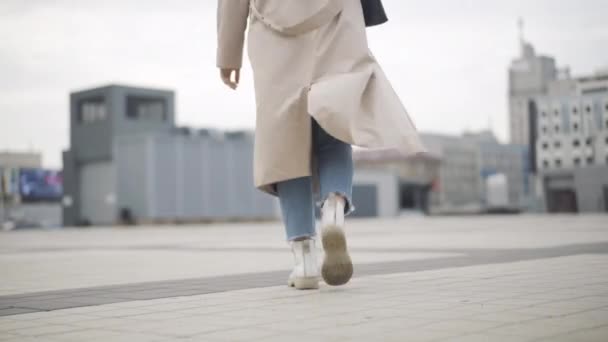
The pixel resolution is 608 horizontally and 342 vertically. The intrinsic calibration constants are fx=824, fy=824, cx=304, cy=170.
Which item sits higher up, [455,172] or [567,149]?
[455,172]

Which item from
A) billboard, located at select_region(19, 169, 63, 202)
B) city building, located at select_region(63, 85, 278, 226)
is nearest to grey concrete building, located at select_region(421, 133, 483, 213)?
billboard, located at select_region(19, 169, 63, 202)

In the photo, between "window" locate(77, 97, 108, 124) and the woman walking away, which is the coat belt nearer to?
the woman walking away

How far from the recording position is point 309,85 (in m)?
4.36

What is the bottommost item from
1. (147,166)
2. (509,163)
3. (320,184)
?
(320,184)

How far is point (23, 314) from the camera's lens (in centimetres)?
391

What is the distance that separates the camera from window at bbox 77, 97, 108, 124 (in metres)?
60.8

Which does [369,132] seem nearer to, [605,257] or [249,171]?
[605,257]

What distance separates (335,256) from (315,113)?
729 mm

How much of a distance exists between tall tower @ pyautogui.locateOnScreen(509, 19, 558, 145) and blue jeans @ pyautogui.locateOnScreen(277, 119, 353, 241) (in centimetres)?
6760

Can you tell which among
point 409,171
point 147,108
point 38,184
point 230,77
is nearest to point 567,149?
point 147,108

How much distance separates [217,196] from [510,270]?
5374 cm

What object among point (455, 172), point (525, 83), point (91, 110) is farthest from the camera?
point (455, 172)

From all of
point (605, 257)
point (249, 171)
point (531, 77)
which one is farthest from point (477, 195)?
point (605, 257)

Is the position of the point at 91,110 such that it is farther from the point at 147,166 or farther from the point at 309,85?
the point at 309,85
